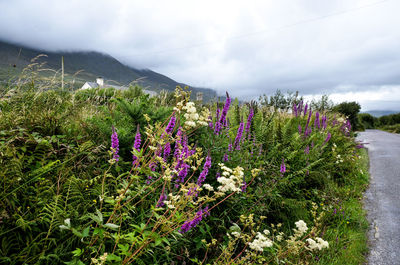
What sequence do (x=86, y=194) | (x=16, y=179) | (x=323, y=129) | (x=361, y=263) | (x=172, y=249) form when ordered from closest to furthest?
(x=16, y=179)
(x=86, y=194)
(x=172, y=249)
(x=361, y=263)
(x=323, y=129)

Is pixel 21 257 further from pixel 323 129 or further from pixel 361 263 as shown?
pixel 323 129

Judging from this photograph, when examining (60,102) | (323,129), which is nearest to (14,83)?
(60,102)

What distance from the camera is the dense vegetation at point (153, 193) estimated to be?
4.87ft

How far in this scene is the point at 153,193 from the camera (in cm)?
213

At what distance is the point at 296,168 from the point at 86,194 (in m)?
3.81

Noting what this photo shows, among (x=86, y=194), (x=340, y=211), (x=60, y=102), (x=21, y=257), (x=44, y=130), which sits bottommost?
(x=340, y=211)

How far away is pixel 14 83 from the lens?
13.1ft

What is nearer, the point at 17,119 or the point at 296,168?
the point at 17,119

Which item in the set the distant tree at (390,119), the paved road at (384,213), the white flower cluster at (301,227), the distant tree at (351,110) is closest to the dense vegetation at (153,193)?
the white flower cluster at (301,227)

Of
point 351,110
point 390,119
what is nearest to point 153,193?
point 351,110

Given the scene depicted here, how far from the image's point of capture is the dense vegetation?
148 cm

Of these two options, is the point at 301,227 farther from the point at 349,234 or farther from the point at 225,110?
the point at 349,234

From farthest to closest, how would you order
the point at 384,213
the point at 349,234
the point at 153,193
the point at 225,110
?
the point at 384,213, the point at 349,234, the point at 225,110, the point at 153,193

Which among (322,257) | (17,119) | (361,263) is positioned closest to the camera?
(17,119)
